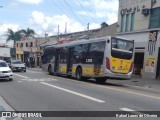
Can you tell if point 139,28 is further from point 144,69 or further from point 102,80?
point 102,80

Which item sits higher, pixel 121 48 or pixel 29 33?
pixel 29 33

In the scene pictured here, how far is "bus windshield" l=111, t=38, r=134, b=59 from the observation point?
21609 millimetres

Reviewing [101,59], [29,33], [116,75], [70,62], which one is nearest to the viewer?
[116,75]

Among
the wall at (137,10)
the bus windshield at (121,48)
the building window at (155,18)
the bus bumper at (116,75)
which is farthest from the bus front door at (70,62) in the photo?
the building window at (155,18)

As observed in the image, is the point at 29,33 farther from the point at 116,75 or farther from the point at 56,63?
the point at 116,75

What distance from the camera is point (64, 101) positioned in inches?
498

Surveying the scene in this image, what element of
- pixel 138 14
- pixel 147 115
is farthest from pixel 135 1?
pixel 147 115

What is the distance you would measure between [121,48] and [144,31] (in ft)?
33.5

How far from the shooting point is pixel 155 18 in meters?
30.2

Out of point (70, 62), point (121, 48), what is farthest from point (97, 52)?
point (70, 62)

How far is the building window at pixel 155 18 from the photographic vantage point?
29797 mm

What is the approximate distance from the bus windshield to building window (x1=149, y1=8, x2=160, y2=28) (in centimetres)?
843

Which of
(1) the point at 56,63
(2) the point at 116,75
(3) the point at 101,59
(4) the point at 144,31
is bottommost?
(2) the point at 116,75

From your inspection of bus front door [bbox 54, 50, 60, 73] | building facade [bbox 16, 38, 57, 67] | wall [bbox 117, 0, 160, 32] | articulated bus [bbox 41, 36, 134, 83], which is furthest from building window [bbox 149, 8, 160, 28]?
building facade [bbox 16, 38, 57, 67]
